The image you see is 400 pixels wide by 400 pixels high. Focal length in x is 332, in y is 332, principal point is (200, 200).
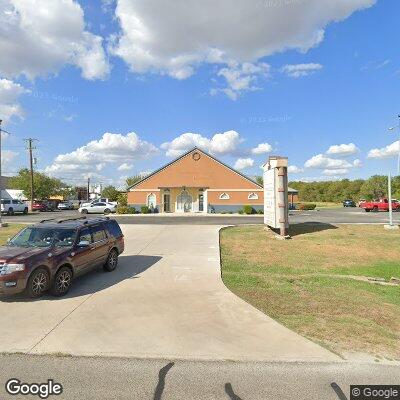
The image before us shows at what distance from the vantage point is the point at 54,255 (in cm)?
771

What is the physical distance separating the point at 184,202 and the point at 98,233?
103 feet

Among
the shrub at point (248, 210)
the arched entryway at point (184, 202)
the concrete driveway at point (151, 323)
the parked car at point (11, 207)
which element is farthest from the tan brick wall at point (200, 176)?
the concrete driveway at point (151, 323)

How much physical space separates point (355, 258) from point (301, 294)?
5863 millimetres

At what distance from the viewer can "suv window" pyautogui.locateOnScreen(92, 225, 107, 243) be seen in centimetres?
953

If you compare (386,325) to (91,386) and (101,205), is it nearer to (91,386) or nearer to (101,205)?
(91,386)

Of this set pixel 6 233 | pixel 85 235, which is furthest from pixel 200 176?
pixel 85 235

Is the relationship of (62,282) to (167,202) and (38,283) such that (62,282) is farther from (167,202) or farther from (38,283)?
(167,202)

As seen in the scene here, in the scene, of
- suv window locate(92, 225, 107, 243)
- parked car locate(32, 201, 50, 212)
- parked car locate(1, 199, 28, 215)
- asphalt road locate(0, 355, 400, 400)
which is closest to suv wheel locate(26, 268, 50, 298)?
suv window locate(92, 225, 107, 243)

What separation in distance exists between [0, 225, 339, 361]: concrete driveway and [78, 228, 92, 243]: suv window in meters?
1.14

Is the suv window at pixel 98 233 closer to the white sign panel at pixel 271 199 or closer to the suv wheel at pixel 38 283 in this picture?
the suv wheel at pixel 38 283

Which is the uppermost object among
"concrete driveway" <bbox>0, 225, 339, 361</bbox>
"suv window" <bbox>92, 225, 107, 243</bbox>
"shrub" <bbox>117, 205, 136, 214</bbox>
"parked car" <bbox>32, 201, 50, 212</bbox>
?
"parked car" <bbox>32, 201, 50, 212</bbox>

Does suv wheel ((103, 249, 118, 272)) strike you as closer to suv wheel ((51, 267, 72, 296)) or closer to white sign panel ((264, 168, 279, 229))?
suv wheel ((51, 267, 72, 296))

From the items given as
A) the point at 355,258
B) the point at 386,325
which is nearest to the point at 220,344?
the point at 386,325

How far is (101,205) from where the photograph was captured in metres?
42.7
